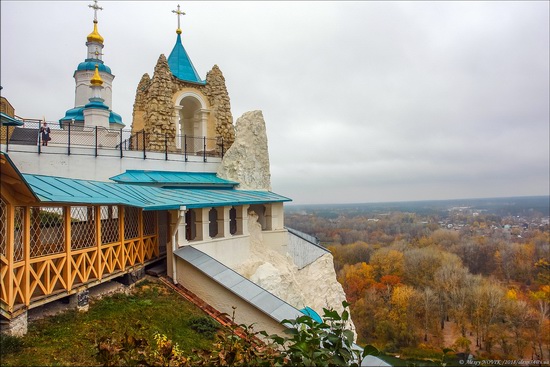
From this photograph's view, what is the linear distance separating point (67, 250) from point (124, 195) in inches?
78.8

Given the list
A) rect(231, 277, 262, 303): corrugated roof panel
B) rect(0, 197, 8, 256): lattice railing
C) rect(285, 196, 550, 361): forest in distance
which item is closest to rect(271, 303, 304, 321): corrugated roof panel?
rect(231, 277, 262, 303): corrugated roof panel

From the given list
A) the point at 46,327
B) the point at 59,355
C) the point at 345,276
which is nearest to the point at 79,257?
the point at 46,327

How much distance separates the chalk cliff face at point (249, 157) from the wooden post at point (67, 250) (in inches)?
304

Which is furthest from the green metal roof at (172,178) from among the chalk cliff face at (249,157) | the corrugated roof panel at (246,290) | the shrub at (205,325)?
the shrub at (205,325)

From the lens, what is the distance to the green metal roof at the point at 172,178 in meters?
11.7

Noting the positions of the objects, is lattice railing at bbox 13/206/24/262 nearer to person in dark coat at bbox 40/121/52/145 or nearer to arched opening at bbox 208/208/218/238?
person in dark coat at bbox 40/121/52/145

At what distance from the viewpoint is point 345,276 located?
165 ft

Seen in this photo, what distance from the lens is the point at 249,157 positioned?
1459 centimetres

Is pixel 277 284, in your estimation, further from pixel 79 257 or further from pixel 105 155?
pixel 105 155

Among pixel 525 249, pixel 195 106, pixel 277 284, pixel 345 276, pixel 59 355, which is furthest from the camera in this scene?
pixel 525 249

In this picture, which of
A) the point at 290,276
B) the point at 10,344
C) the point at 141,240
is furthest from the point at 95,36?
the point at 10,344

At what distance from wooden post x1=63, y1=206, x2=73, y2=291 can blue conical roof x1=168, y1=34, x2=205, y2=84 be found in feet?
32.3

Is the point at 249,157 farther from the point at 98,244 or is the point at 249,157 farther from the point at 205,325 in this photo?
the point at 205,325

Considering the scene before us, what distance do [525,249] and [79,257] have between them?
7118 cm
